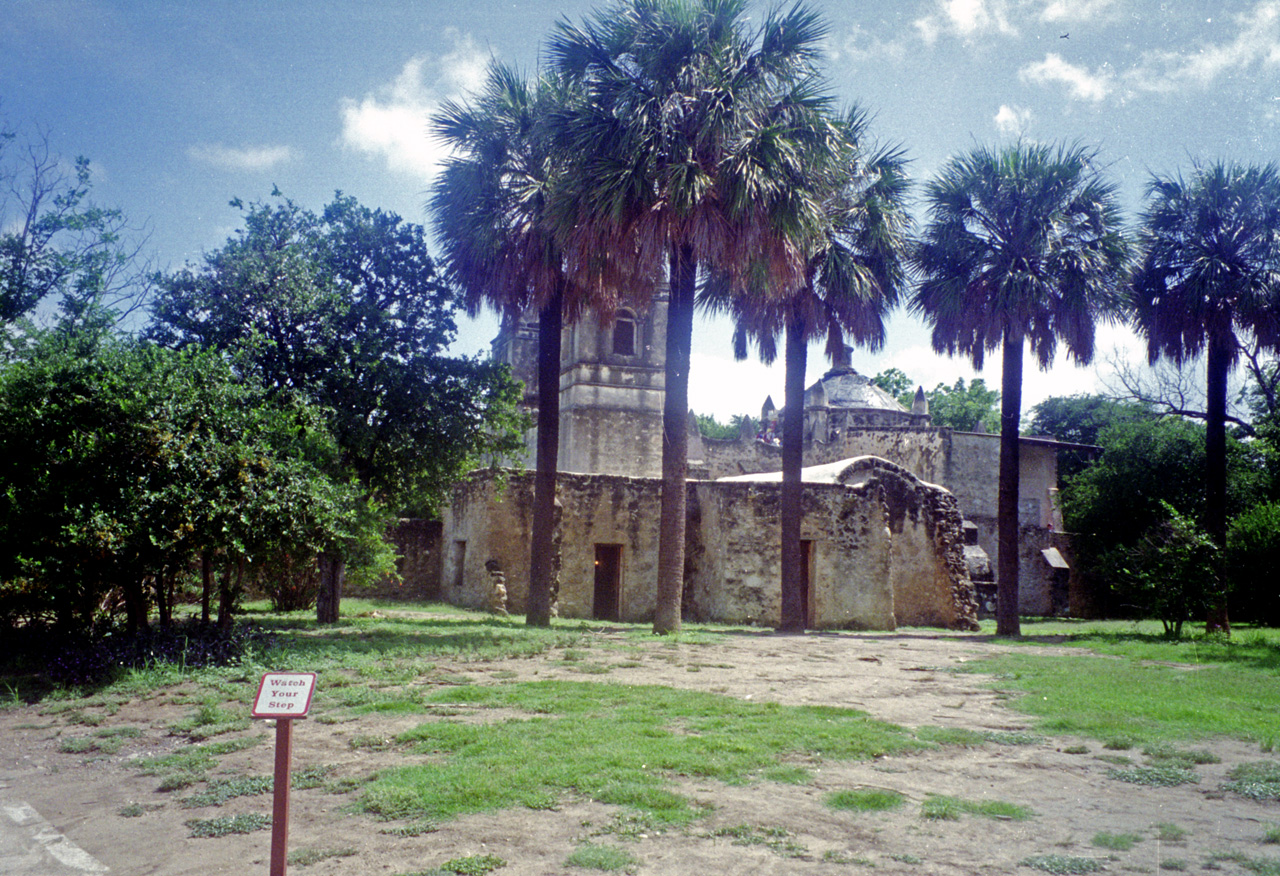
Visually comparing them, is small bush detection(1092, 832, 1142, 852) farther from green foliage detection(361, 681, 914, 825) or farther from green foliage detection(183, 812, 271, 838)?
green foliage detection(183, 812, 271, 838)

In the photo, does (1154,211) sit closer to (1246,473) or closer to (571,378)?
(1246,473)

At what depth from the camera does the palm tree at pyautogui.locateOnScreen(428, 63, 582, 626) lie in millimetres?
15539

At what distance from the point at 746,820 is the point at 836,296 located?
14.0 m

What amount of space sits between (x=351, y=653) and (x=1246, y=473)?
28894 mm

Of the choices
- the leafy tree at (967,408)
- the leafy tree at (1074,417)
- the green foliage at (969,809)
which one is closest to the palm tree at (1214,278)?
the green foliage at (969,809)

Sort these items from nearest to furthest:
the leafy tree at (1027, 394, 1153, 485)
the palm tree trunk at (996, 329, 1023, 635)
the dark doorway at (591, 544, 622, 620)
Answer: the palm tree trunk at (996, 329, 1023, 635) < the dark doorway at (591, 544, 622, 620) < the leafy tree at (1027, 394, 1153, 485)

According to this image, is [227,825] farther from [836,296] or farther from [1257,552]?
[1257,552]

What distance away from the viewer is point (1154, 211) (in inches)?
809

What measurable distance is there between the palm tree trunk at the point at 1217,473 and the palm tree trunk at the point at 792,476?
25.8ft

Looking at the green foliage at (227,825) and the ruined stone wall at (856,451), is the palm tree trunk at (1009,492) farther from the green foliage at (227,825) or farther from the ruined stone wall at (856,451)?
the green foliage at (227,825)

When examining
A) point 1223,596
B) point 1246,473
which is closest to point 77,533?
point 1223,596

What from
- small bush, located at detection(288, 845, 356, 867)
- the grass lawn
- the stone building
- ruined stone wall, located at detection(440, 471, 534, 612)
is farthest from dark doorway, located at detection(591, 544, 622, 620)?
small bush, located at detection(288, 845, 356, 867)

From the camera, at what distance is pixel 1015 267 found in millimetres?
18688

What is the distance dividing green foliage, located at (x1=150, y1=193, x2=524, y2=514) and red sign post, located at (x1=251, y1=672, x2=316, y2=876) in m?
9.28
